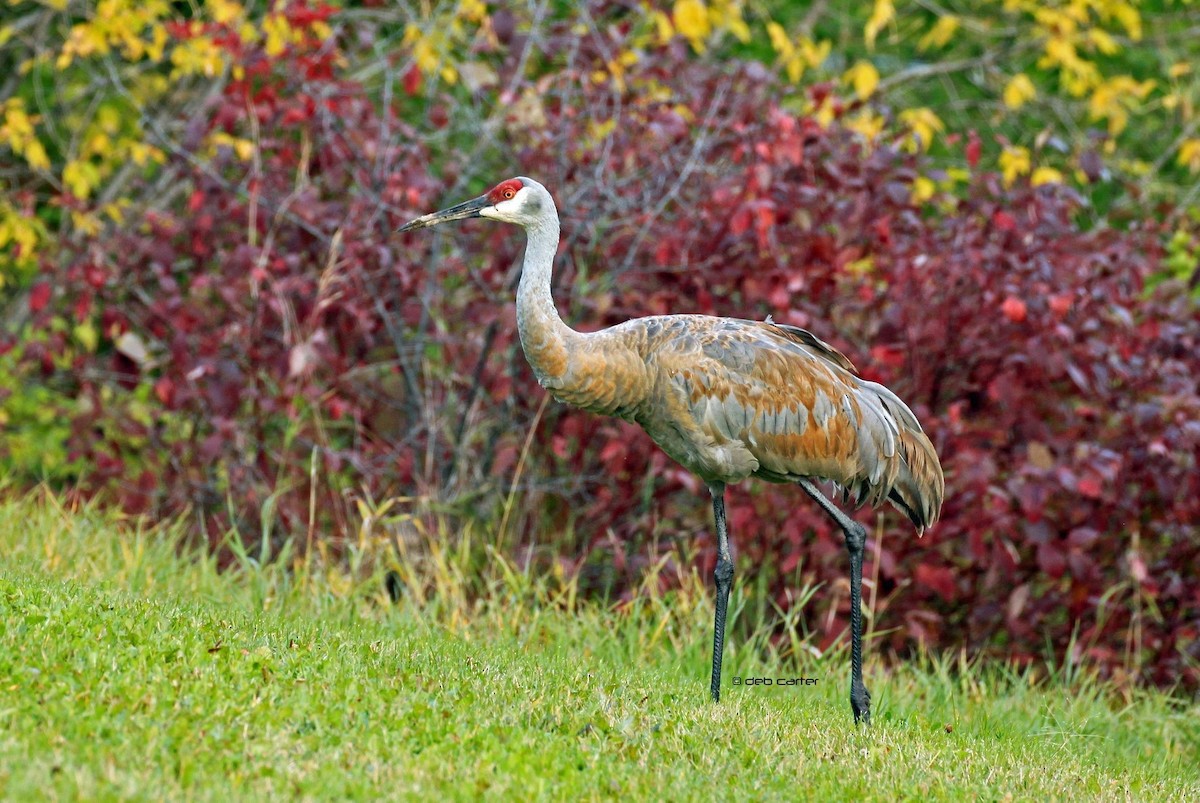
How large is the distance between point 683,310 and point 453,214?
2.25 m

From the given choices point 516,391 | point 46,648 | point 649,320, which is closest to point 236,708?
point 46,648

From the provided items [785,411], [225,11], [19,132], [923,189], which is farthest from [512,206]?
[19,132]

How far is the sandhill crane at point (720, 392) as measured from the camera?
5887mm

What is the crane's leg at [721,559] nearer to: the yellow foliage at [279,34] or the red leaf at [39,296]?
the yellow foliage at [279,34]

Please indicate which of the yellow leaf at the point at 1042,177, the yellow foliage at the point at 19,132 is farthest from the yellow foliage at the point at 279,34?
the yellow leaf at the point at 1042,177

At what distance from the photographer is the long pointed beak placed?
609 centimetres

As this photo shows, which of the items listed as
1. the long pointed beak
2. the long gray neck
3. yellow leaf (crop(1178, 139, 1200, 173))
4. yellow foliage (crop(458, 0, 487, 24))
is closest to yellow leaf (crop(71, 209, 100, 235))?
yellow foliage (crop(458, 0, 487, 24))

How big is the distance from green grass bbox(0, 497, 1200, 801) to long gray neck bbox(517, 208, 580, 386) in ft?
3.77

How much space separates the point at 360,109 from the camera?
8430 mm

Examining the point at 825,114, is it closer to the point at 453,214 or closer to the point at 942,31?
the point at 453,214

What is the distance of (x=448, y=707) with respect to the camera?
15.7ft

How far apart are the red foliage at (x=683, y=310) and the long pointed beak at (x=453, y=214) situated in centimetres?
158

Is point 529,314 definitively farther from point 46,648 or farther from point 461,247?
point 461,247

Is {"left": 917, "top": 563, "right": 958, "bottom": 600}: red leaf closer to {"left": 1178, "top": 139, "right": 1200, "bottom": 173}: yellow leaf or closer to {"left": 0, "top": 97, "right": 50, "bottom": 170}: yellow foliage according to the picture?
{"left": 1178, "top": 139, "right": 1200, "bottom": 173}: yellow leaf
